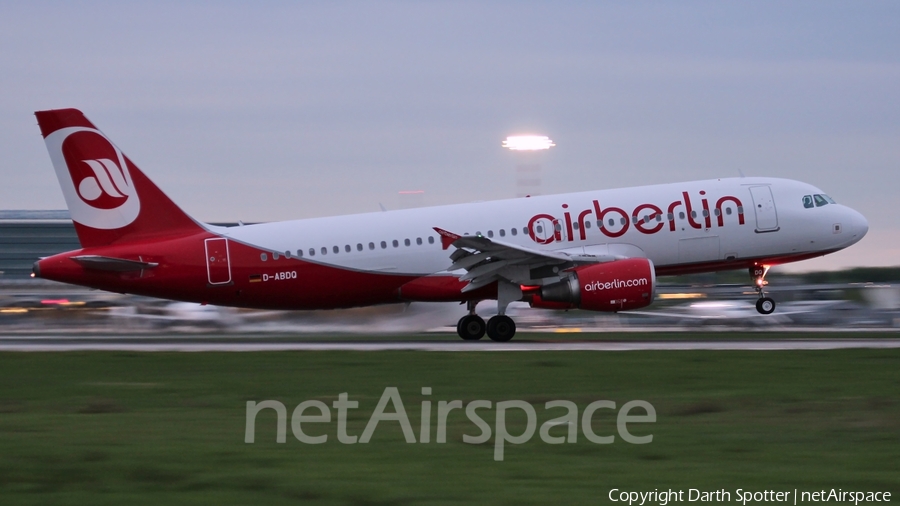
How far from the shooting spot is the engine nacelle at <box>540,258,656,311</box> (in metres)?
25.9

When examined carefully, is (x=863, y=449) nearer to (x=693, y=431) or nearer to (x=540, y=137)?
(x=693, y=431)

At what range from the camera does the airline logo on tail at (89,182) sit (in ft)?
90.0

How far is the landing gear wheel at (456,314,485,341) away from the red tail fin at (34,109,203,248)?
8949 millimetres

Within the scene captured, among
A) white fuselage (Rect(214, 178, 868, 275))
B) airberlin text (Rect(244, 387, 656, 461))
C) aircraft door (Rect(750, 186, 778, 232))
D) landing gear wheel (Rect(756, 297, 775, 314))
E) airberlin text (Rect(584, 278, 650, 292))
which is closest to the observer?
airberlin text (Rect(244, 387, 656, 461))

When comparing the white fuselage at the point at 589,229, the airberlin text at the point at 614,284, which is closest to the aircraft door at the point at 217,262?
the white fuselage at the point at 589,229

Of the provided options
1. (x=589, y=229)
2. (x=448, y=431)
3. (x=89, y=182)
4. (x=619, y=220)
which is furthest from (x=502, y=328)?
(x=448, y=431)

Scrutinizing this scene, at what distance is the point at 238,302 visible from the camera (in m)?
28.4

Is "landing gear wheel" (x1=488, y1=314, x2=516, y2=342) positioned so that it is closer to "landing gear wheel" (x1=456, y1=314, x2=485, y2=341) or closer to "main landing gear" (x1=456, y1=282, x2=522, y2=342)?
"main landing gear" (x1=456, y1=282, x2=522, y2=342)

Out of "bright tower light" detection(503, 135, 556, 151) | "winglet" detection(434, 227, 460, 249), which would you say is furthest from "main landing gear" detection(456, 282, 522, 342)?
"bright tower light" detection(503, 135, 556, 151)

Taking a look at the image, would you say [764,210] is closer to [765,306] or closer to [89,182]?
[765,306]

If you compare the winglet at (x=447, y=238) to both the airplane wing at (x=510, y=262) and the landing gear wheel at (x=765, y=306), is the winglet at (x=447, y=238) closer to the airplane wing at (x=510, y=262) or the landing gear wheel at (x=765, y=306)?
the airplane wing at (x=510, y=262)

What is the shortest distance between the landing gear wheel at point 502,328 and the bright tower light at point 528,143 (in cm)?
2025

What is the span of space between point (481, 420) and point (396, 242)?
1447 centimetres

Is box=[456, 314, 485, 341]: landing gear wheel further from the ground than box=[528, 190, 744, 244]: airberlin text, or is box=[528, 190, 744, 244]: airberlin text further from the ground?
box=[528, 190, 744, 244]: airberlin text
